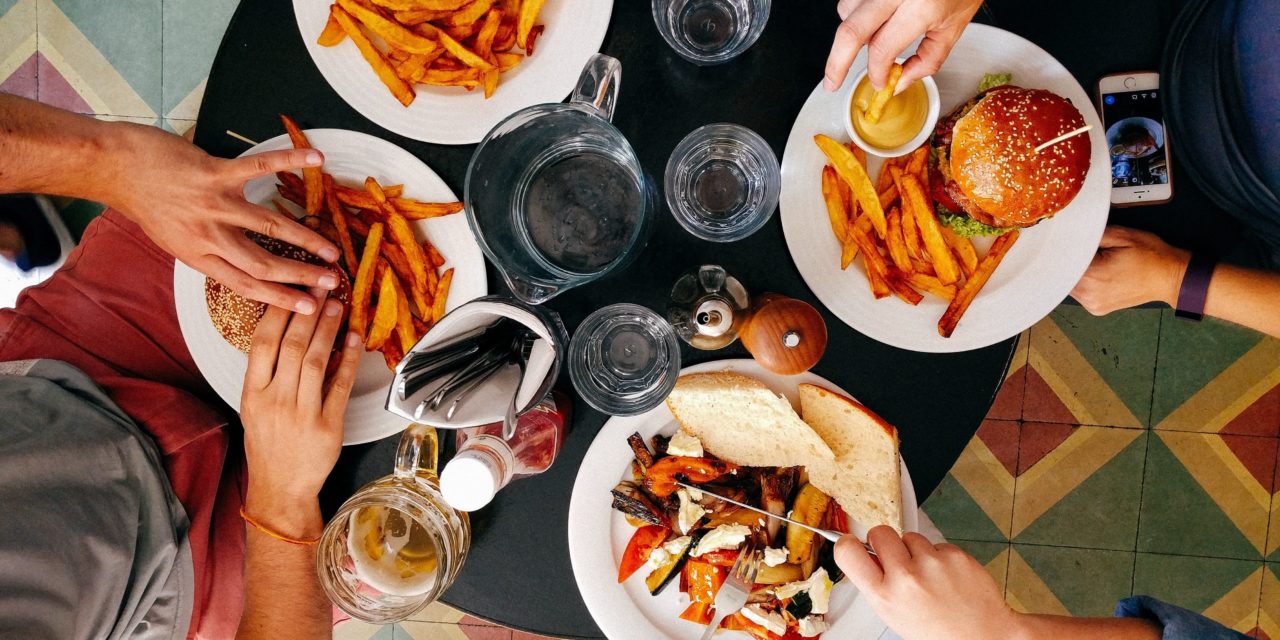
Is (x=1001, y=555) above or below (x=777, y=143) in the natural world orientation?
below

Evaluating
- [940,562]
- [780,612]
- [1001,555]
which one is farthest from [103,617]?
[1001,555]

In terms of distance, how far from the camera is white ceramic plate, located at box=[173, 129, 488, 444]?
1595mm

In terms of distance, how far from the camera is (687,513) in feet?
5.44

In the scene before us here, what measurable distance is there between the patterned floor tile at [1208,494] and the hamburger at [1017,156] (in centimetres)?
186

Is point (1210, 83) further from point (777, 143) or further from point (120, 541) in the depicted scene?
point (120, 541)

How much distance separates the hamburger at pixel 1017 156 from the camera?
1435mm

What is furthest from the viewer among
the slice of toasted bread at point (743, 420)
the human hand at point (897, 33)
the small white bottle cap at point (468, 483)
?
the slice of toasted bread at point (743, 420)

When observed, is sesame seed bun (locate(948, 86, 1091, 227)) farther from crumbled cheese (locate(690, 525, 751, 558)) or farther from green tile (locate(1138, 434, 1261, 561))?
green tile (locate(1138, 434, 1261, 561))

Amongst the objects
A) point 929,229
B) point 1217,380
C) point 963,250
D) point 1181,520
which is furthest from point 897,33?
point 1181,520

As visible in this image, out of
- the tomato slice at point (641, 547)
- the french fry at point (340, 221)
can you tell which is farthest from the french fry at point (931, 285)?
the french fry at point (340, 221)

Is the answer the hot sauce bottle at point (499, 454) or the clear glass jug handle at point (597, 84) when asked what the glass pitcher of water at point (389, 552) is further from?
the clear glass jug handle at point (597, 84)

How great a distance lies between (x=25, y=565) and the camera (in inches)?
54.6

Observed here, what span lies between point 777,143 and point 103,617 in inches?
67.2

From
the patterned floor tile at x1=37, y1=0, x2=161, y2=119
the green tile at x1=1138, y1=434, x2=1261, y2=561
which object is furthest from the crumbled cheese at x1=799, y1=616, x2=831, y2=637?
the patterned floor tile at x1=37, y1=0, x2=161, y2=119
